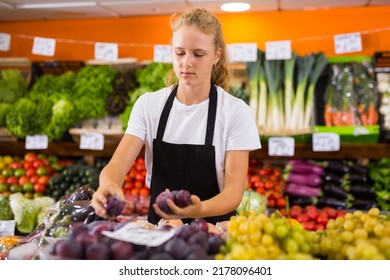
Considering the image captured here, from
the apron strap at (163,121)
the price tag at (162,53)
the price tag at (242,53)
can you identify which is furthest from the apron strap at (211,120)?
the price tag at (162,53)

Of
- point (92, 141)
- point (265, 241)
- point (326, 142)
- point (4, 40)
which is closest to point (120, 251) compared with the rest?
point (265, 241)

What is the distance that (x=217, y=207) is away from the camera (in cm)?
190

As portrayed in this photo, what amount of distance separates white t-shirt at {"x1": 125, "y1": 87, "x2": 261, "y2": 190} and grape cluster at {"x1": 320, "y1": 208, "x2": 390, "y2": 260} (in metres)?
0.78

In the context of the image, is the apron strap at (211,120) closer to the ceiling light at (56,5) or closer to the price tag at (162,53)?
the price tag at (162,53)

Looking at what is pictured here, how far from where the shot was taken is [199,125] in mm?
2346

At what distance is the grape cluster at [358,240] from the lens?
4.49ft

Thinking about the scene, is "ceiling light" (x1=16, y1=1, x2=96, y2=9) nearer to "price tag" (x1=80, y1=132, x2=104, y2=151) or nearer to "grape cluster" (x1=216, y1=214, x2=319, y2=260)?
"price tag" (x1=80, y1=132, x2=104, y2=151)

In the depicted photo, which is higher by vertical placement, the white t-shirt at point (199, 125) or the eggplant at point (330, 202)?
the white t-shirt at point (199, 125)

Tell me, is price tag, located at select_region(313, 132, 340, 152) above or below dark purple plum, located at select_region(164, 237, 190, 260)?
above

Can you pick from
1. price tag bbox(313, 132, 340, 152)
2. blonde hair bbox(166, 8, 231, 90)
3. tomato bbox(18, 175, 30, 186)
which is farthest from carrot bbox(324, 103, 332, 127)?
tomato bbox(18, 175, 30, 186)

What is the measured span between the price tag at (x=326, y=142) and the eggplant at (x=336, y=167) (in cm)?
28

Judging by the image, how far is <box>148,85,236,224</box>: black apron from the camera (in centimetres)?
232

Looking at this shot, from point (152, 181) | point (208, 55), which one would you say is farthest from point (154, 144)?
point (208, 55)

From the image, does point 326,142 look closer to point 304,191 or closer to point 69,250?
point 304,191
